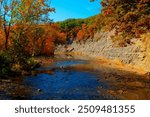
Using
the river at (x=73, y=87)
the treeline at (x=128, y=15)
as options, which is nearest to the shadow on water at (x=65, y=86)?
the river at (x=73, y=87)

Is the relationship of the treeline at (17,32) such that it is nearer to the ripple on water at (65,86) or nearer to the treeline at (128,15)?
the ripple on water at (65,86)

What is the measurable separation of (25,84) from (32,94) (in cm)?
432

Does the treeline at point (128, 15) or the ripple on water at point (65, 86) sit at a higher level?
the treeline at point (128, 15)

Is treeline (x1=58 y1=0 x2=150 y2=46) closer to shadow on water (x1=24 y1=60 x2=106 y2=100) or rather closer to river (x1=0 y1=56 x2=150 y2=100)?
river (x1=0 y1=56 x2=150 y2=100)

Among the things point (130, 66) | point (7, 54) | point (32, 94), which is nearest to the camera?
point (32, 94)

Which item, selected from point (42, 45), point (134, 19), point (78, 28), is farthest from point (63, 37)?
point (134, 19)

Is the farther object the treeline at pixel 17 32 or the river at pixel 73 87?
the treeline at pixel 17 32

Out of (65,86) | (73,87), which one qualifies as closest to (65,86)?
(65,86)

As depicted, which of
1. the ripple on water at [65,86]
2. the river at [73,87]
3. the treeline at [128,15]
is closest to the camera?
the river at [73,87]

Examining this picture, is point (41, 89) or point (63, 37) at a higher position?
point (63, 37)

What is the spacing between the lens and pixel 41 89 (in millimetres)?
25266

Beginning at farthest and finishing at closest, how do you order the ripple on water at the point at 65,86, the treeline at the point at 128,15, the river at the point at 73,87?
the treeline at the point at 128,15
the ripple on water at the point at 65,86
the river at the point at 73,87

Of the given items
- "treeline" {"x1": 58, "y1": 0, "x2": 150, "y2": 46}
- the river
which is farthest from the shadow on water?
"treeline" {"x1": 58, "y1": 0, "x2": 150, "y2": 46}

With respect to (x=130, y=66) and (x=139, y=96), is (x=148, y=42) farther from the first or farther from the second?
(x=139, y=96)
